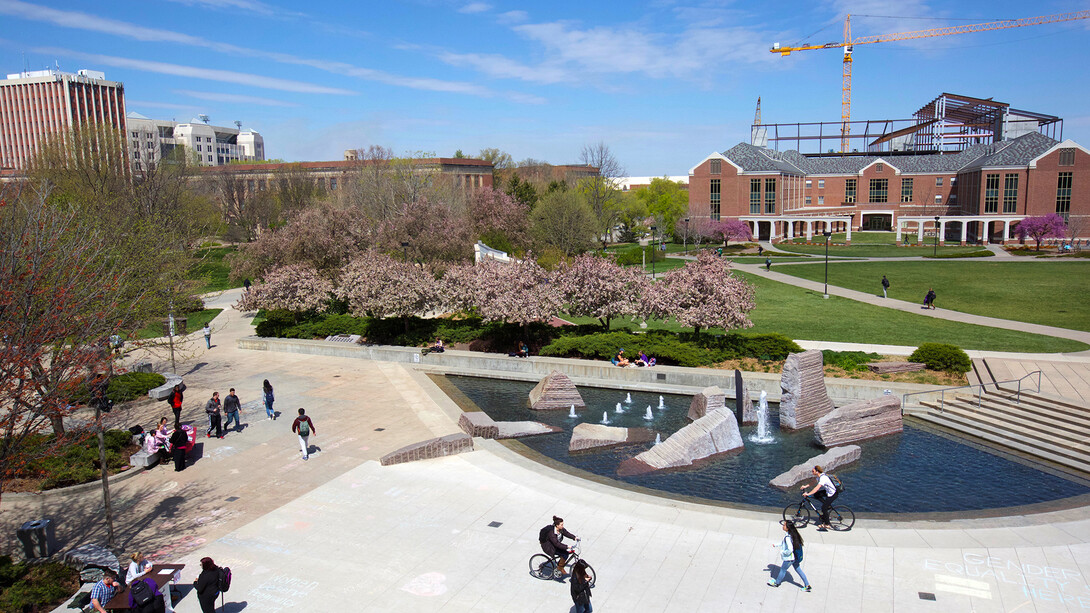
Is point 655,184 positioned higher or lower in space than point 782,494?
higher

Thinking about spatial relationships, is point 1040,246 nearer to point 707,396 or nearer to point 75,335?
point 707,396

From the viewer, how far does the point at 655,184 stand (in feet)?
360

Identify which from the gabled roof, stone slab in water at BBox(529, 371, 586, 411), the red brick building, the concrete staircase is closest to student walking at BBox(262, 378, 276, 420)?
stone slab in water at BBox(529, 371, 586, 411)

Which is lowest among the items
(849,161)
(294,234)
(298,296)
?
(298,296)

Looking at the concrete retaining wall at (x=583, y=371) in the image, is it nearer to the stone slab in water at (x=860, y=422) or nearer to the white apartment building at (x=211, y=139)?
the stone slab in water at (x=860, y=422)

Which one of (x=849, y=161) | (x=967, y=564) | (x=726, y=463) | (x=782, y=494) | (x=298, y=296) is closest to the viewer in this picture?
(x=967, y=564)

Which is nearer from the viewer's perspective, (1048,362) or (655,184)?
(1048,362)

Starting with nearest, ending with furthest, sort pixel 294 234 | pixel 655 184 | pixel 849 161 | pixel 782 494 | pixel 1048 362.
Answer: pixel 782 494 → pixel 1048 362 → pixel 294 234 → pixel 849 161 → pixel 655 184

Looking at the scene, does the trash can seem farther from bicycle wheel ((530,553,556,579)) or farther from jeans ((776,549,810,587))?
jeans ((776,549,810,587))

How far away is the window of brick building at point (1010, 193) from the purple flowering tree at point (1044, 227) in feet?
26.6

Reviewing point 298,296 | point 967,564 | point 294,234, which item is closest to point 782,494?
point 967,564

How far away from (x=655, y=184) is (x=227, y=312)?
78.4 metres

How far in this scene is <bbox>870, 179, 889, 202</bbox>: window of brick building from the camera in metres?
97.1

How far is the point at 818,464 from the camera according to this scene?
16.3 m
